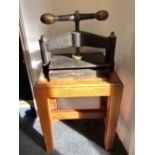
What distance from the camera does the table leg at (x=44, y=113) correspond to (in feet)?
3.10

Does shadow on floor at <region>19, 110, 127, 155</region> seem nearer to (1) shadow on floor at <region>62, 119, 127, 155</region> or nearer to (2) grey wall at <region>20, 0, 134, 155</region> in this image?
(1) shadow on floor at <region>62, 119, 127, 155</region>

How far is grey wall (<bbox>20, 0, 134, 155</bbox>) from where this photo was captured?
3.45ft

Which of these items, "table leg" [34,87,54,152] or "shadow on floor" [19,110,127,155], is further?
"shadow on floor" [19,110,127,155]

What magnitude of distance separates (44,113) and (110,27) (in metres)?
0.61

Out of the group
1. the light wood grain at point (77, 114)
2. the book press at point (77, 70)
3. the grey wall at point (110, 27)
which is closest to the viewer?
the book press at point (77, 70)

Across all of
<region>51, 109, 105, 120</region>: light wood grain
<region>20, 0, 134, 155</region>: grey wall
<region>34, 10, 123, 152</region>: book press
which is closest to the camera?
<region>34, 10, 123, 152</region>: book press

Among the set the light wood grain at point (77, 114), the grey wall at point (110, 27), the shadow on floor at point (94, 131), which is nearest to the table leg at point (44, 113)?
the light wood grain at point (77, 114)

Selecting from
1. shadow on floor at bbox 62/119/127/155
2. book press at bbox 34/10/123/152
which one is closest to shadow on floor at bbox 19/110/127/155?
shadow on floor at bbox 62/119/127/155

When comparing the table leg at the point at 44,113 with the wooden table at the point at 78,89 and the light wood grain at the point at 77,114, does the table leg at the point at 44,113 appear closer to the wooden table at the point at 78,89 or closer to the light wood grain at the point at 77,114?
the wooden table at the point at 78,89

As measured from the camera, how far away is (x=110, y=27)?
44.5 inches

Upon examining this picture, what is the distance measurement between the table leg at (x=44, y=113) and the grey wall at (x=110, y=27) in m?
0.36

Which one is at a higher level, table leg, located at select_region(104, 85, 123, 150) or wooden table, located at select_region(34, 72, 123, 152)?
wooden table, located at select_region(34, 72, 123, 152)

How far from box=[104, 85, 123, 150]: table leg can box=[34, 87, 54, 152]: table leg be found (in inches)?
12.7

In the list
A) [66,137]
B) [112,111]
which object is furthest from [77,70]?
[66,137]
